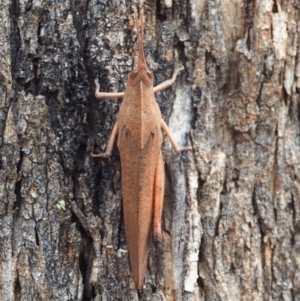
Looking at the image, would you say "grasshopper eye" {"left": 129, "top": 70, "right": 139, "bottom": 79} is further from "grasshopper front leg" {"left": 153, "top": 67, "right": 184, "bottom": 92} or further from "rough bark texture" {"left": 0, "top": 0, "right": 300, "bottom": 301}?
"grasshopper front leg" {"left": 153, "top": 67, "right": 184, "bottom": 92}

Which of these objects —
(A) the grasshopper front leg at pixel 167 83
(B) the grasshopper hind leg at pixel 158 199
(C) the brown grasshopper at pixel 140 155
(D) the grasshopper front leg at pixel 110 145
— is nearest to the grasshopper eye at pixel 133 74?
(C) the brown grasshopper at pixel 140 155

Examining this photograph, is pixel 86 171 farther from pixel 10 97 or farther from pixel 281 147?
pixel 281 147

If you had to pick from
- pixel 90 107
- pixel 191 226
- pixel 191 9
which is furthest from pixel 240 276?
pixel 191 9

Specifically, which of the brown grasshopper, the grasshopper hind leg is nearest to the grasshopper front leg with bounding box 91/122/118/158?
the brown grasshopper

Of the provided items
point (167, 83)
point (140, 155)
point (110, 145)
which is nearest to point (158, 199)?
point (140, 155)

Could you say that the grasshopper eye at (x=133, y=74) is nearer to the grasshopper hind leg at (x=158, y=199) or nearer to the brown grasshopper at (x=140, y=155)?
the brown grasshopper at (x=140, y=155)

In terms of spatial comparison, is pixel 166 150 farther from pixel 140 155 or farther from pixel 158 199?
pixel 158 199
